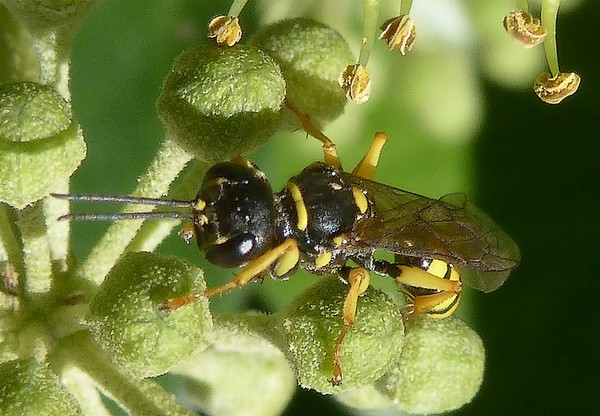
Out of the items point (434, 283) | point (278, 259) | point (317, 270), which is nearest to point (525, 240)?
point (434, 283)

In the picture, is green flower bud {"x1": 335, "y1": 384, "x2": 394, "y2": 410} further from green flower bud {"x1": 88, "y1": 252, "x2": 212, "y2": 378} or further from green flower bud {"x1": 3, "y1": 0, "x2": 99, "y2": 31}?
green flower bud {"x1": 3, "y1": 0, "x2": 99, "y2": 31}

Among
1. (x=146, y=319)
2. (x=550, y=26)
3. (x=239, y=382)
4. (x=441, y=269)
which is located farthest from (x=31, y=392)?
(x=550, y=26)

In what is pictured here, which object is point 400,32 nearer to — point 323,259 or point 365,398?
point 323,259

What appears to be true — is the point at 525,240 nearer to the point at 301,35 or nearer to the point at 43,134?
the point at 301,35

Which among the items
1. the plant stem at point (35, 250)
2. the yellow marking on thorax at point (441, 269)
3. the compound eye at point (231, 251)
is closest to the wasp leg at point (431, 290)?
the yellow marking on thorax at point (441, 269)

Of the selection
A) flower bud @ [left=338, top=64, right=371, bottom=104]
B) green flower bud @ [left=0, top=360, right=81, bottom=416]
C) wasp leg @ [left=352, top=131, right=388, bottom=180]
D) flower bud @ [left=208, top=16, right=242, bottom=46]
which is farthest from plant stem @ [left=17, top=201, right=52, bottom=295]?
wasp leg @ [left=352, top=131, right=388, bottom=180]
